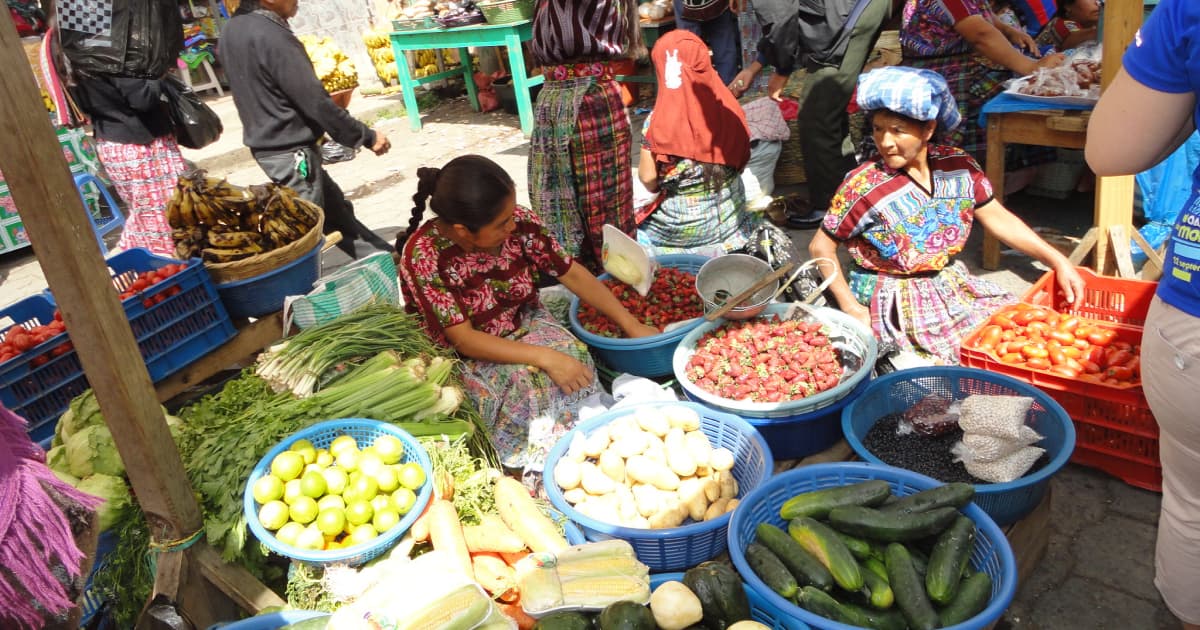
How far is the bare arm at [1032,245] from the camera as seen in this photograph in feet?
10.5

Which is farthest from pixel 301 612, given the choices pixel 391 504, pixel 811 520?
pixel 811 520

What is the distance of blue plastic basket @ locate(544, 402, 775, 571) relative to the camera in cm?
229

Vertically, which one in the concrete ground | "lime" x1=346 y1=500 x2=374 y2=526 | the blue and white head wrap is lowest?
the concrete ground

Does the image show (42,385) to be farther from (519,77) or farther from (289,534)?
(519,77)

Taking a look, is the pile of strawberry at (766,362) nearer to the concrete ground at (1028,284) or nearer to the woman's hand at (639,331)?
the woman's hand at (639,331)

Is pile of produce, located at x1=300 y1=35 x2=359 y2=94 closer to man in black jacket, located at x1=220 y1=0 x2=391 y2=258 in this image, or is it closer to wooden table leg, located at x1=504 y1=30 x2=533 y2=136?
wooden table leg, located at x1=504 y1=30 x2=533 y2=136

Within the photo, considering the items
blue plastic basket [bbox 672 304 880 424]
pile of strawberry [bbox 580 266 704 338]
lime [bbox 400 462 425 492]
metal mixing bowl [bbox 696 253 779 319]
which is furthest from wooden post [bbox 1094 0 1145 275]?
lime [bbox 400 462 425 492]

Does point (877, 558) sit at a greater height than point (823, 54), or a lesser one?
lesser

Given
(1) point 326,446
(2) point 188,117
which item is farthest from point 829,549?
(2) point 188,117

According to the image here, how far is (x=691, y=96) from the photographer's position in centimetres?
442

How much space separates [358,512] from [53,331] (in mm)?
1614

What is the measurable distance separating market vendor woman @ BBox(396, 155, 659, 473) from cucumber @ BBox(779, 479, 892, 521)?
1.18 metres

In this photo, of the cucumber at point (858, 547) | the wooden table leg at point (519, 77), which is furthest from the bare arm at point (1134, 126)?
the wooden table leg at point (519, 77)

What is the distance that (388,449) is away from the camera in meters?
2.52
